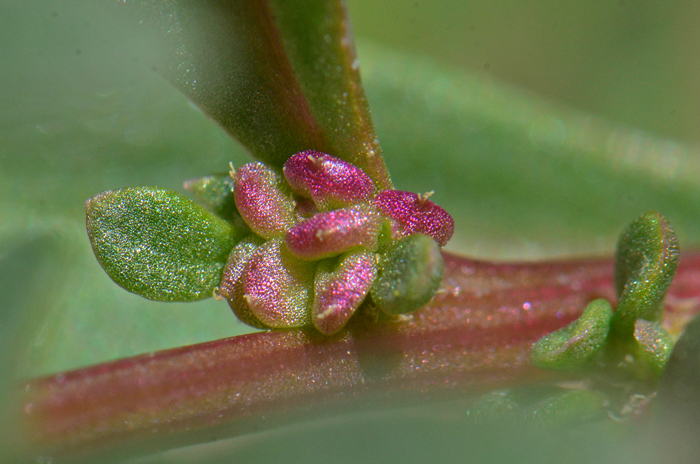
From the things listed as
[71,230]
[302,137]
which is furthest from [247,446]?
[71,230]

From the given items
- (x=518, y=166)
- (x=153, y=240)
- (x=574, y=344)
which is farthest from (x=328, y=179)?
(x=518, y=166)

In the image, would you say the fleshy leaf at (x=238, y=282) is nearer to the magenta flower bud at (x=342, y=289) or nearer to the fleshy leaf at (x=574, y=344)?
the magenta flower bud at (x=342, y=289)

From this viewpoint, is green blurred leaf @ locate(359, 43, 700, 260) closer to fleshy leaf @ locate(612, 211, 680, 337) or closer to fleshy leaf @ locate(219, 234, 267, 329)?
fleshy leaf @ locate(612, 211, 680, 337)

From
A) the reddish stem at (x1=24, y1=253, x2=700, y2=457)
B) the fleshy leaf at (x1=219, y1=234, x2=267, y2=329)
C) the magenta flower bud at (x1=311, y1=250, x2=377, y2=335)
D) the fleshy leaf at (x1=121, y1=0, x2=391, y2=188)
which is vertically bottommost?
the reddish stem at (x1=24, y1=253, x2=700, y2=457)

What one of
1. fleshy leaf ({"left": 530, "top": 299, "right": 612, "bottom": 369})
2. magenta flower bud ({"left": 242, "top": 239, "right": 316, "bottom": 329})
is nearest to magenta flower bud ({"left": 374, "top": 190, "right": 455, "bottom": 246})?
magenta flower bud ({"left": 242, "top": 239, "right": 316, "bottom": 329})

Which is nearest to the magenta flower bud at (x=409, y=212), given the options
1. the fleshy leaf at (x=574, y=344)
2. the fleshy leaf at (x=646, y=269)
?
the fleshy leaf at (x=574, y=344)
